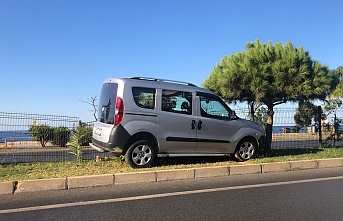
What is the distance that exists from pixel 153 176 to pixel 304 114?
785 cm

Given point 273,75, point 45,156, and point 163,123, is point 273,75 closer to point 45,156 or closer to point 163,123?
point 163,123

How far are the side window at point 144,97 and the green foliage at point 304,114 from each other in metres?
6.30

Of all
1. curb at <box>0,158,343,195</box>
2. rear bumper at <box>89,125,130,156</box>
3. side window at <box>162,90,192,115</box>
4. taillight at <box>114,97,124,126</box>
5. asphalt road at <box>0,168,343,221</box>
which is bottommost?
asphalt road at <box>0,168,343,221</box>

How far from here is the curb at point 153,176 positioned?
628cm

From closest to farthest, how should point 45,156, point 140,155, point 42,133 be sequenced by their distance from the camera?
point 140,155
point 45,156
point 42,133

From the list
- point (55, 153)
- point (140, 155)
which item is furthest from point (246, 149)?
point (55, 153)

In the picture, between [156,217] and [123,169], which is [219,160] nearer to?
[123,169]

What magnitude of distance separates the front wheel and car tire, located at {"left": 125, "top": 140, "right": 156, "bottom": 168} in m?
2.45

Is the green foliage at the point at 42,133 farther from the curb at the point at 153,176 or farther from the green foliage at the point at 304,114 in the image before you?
the green foliage at the point at 304,114

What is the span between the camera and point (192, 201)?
18.3 feet

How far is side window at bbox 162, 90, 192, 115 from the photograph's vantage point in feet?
27.3

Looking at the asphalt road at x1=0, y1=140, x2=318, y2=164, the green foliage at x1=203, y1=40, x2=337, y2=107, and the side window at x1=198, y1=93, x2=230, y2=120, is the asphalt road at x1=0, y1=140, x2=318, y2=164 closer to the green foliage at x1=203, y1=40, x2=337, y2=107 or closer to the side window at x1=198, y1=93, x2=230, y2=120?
the green foliage at x1=203, y1=40, x2=337, y2=107

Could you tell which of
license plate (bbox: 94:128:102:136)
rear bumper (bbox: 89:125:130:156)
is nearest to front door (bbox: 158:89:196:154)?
rear bumper (bbox: 89:125:130:156)

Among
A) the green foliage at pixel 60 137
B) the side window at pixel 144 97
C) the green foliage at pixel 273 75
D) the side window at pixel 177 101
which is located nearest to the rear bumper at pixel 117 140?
the side window at pixel 144 97
